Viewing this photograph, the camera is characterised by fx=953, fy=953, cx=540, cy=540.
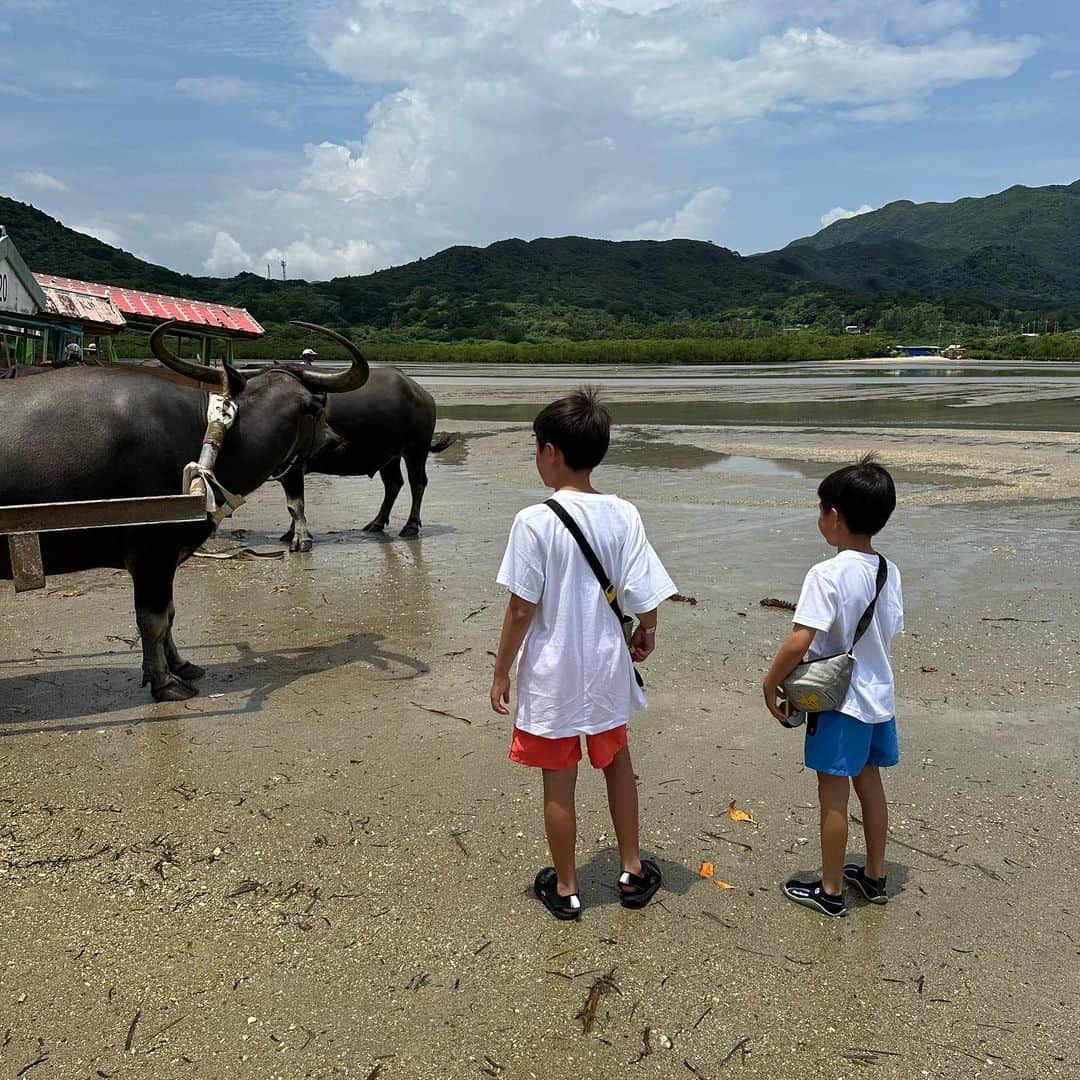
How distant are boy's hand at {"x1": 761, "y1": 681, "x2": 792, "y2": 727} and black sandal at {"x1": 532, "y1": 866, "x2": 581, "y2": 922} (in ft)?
3.16

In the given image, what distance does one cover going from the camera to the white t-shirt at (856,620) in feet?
10.5

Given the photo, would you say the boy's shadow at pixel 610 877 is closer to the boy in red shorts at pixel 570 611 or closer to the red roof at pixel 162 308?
the boy in red shorts at pixel 570 611

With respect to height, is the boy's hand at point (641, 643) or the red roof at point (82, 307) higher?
the red roof at point (82, 307)

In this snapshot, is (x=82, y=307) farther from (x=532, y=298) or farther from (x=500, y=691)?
(x=532, y=298)

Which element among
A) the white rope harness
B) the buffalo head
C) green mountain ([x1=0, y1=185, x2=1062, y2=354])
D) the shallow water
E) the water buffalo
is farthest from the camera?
green mountain ([x1=0, y1=185, x2=1062, y2=354])

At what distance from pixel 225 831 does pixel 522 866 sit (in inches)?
51.2

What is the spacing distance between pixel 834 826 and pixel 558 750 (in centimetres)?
100

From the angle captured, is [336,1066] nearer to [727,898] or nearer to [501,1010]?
[501,1010]

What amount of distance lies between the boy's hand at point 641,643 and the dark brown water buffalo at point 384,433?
7.40 m

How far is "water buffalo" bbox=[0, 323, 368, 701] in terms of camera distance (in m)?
5.29

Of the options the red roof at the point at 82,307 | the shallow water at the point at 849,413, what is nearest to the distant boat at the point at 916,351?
the shallow water at the point at 849,413

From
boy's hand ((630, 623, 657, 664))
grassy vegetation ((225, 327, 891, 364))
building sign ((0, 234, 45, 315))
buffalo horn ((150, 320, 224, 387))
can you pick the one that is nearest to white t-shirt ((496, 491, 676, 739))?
boy's hand ((630, 623, 657, 664))

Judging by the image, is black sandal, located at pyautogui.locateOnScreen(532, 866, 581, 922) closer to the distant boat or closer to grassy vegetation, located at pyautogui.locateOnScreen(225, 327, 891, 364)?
grassy vegetation, located at pyautogui.locateOnScreen(225, 327, 891, 364)

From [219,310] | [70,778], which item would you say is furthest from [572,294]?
[70,778]
